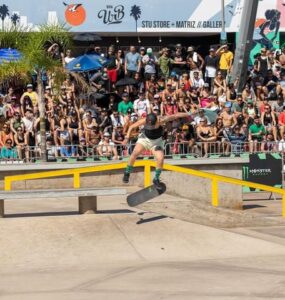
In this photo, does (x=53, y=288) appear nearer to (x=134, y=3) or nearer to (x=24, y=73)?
(x=24, y=73)

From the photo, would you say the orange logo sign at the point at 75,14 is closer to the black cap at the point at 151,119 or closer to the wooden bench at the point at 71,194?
the wooden bench at the point at 71,194

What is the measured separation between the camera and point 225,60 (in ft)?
94.3

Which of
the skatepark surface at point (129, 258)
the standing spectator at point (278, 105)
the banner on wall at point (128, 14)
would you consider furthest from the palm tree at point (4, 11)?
the skatepark surface at point (129, 258)

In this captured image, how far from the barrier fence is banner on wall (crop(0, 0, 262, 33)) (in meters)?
7.78

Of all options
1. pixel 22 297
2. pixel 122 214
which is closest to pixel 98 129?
pixel 122 214

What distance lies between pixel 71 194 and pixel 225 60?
1445cm

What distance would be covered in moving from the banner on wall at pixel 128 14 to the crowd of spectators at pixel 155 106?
1866 millimetres

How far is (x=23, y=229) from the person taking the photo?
15.0 metres

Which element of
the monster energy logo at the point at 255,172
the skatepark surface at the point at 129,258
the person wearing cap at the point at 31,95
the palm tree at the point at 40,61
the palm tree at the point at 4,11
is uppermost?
the palm tree at the point at 4,11

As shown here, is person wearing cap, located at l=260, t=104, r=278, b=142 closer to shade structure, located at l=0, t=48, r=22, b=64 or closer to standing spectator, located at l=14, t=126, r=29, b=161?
standing spectator, located at l=14, t=126, r=29, b=161

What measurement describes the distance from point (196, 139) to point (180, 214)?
19.7 feet

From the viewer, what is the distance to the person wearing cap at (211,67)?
27938mm

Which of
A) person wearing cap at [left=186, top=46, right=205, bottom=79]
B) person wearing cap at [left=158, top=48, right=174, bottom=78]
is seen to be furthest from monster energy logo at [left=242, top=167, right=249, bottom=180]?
person wearing cap at [left=158, top=48, right=174, bottom=78]

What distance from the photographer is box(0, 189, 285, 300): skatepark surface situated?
38.0 feet
